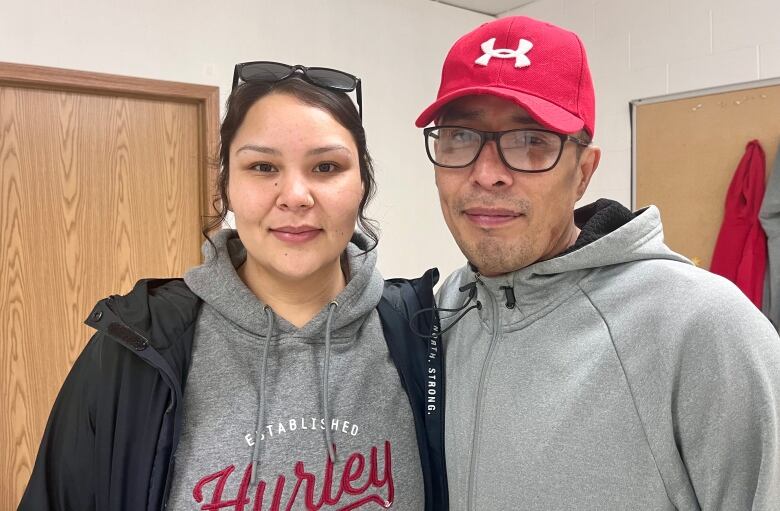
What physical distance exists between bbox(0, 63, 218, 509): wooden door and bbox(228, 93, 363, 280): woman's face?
1382 millimetres

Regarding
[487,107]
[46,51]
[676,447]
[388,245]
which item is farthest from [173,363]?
[388,245]

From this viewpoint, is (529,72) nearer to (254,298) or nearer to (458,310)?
(458,310)

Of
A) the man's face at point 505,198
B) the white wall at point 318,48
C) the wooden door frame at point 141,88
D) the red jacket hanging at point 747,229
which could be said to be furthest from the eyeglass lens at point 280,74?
the red jacket hanging at point 747,229

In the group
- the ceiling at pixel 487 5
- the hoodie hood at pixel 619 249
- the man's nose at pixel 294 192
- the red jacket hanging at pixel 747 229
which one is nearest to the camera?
the hoodie hood at pixel 619 249

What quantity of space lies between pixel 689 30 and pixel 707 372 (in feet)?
8.15

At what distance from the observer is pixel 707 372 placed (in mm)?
833

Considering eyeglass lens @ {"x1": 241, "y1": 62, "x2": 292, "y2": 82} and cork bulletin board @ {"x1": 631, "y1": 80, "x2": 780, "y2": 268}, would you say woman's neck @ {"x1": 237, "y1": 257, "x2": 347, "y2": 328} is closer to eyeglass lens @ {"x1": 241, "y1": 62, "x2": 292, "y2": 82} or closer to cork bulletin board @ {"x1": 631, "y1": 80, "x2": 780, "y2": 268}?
eyeglass lens @ {"x1": 241, "y1": 62, "x2": 292, "y2": 82}

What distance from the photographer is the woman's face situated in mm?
1112

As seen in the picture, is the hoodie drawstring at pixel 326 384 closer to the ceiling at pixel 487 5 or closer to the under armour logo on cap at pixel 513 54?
the under armour logo on cap at pixel 513 54

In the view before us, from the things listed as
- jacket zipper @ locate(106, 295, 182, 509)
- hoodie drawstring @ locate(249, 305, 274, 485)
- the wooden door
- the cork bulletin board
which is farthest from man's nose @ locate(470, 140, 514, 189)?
the cork bulletin board

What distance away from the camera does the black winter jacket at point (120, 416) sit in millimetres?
1010

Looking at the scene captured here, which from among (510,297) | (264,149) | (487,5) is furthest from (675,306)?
(487,5)

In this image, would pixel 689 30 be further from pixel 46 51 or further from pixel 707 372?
pixel 46 51

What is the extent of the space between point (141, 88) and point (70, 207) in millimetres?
551
